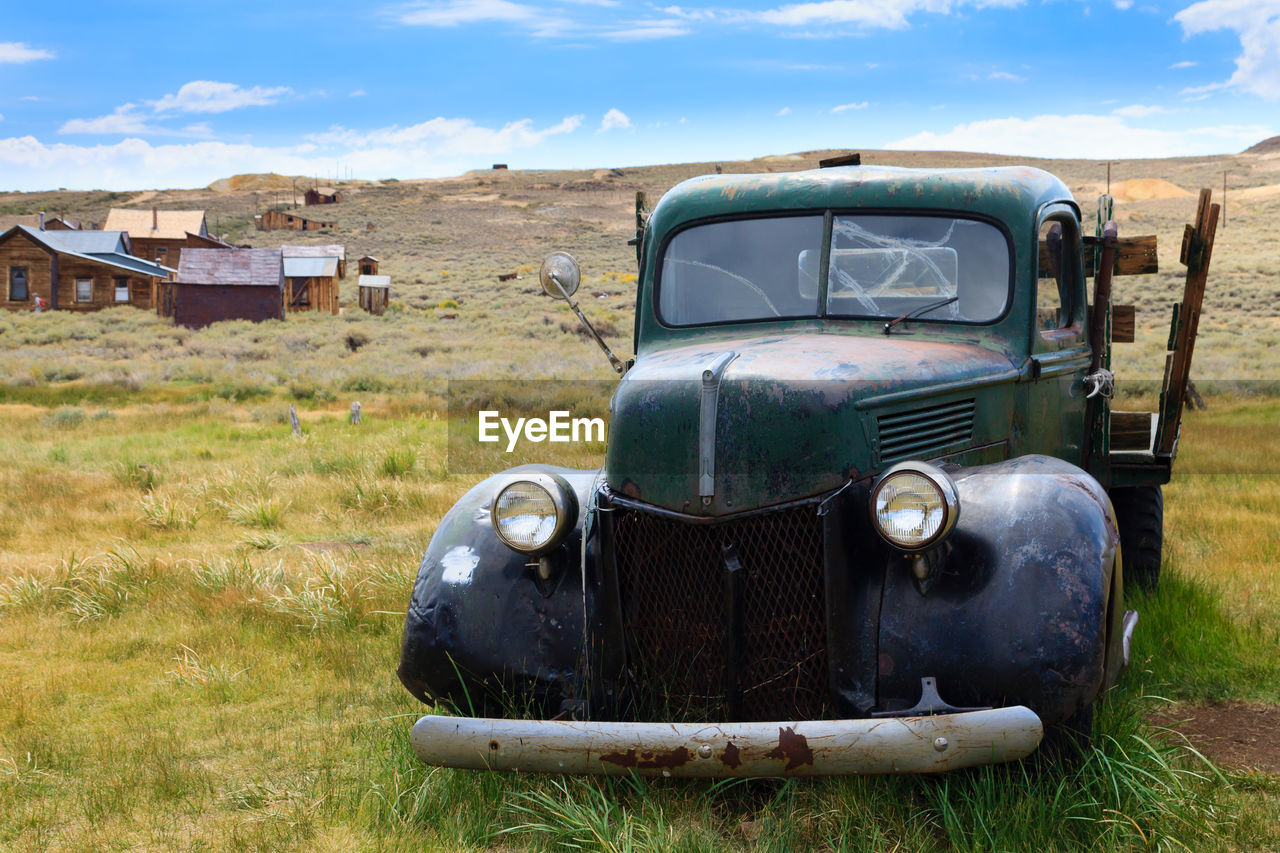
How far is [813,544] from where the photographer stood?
11.5 feet

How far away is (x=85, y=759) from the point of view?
4578 millimetres

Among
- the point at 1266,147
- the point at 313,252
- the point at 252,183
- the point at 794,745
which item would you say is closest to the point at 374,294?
the point at 313,252

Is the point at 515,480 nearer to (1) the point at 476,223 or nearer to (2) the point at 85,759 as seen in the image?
(2) the point at 85,759

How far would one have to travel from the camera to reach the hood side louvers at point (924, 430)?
3735 mm

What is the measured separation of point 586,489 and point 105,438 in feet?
46.1

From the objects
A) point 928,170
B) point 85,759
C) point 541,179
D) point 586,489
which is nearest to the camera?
point 586,489

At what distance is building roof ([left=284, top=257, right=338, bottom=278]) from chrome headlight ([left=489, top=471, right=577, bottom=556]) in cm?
4393

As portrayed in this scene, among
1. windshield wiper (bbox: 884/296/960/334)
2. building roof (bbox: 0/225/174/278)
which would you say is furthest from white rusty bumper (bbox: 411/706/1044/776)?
building roof (bbox: 0/225/174/278)

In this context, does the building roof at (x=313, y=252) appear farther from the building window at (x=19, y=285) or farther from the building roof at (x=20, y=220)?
the building roof at (x=20, y=220)

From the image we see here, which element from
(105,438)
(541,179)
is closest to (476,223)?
(541,179)

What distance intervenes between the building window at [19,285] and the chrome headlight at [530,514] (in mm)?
49035

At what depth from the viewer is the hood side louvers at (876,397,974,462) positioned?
12.3ft

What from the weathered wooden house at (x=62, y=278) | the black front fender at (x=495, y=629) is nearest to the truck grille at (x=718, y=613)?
the black front fender at (x=495, y=629)

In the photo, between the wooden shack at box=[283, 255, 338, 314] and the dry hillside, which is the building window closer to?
the dry hillside
